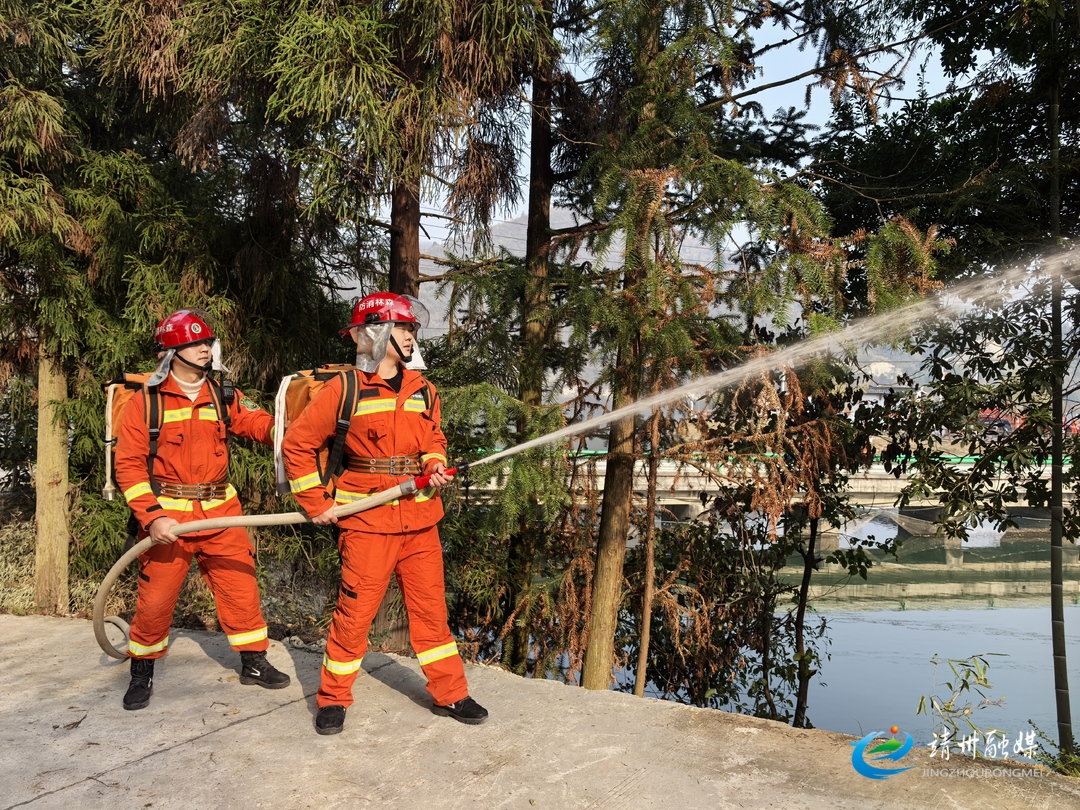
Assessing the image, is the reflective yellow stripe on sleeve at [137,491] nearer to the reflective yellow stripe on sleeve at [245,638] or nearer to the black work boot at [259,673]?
the reflective yellow stripe on sleeve at [245,638]

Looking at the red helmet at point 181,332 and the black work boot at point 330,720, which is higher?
the red helmet at point 181,332

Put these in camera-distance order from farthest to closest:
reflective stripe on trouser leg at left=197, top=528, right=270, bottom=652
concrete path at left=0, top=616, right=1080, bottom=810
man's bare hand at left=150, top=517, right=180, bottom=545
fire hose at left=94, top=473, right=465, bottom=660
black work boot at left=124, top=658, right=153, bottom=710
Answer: reflective stripe on trouser leg at left=197, top=528, right=270, bottom=652 < black work boot at left=124, top=658, right=153, bottom=710 < man's bare hand at left=150, top=517, right=180, bottom=545 < fire hose at left=94, top=473, right=465, bottom=660 < concrete path at left=0, top=616, right=1080, bottom=810

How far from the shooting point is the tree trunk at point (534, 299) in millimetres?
6160

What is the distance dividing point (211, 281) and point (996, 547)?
857 inches

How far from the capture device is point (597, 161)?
18.6ft

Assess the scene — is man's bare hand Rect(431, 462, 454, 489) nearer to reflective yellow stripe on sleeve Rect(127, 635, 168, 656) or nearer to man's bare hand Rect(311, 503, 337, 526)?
man's bare hand Rect(311, 503, 337, 526)

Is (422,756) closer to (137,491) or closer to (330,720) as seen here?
(330,720)

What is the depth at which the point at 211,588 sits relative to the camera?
4.31 metres

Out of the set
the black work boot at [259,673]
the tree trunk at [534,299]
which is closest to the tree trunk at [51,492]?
the black work boot at [259,673]

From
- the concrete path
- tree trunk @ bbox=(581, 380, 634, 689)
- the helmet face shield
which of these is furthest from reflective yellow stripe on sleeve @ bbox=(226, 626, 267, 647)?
tree trunk @ bbox=(581, 380, 634, 689)

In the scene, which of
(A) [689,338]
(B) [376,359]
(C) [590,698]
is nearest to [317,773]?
(C) [590,698]

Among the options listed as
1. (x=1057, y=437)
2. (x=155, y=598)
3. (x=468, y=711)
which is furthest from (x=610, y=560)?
(x=1057, y=437)

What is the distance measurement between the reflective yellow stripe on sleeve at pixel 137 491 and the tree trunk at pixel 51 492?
264cm

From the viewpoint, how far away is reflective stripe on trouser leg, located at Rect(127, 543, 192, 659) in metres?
4.20
